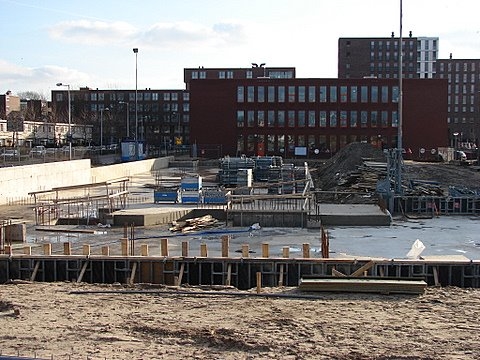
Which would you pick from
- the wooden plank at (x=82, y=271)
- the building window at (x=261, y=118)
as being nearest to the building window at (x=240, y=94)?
the building window at (x=261, y=118)

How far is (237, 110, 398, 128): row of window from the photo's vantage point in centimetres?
8744

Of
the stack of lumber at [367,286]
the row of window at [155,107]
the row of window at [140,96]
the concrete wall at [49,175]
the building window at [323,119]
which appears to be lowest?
the stack of lumber at [367,286]

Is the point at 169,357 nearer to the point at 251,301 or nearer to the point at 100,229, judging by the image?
the point at 251,301

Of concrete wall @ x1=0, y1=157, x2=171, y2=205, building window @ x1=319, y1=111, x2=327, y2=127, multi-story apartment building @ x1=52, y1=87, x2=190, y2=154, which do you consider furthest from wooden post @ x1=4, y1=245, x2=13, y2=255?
multi-story apartment building @ x1=52, y1=87, x2=190, y2=154

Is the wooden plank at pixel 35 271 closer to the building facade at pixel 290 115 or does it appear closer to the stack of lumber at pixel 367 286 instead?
the stack of lumber at pixel 367 286

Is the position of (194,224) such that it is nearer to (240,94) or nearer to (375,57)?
(240,94)

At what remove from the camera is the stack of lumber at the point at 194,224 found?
29.6 m

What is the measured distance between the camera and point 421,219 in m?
33.6

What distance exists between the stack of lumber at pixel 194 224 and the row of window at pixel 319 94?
57306mm

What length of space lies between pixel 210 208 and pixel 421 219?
34.8ft

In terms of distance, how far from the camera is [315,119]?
289 ft

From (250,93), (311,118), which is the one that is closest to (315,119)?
(311,118)

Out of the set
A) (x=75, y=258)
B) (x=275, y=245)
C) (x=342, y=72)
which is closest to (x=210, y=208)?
(x=275, y=245)

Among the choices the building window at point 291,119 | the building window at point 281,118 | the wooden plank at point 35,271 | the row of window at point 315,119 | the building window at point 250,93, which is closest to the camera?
the wooden plank at point 35,271
